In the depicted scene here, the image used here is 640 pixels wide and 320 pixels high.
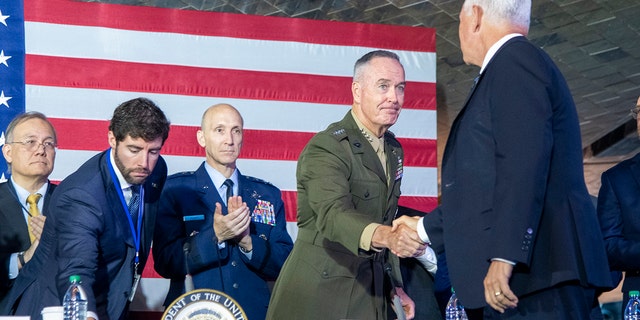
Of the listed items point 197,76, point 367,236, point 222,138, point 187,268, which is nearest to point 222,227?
point 187,268

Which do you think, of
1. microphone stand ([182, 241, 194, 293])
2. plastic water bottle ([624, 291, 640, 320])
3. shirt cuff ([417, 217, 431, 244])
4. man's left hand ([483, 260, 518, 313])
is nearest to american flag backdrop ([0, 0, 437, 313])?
microphone stand ([182, 241, 194, 293])

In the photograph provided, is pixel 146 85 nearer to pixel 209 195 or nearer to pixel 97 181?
pixel 209 195

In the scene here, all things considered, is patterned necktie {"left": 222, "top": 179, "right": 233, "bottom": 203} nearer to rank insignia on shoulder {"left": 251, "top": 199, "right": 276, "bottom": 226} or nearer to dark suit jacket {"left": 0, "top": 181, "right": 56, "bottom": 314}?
rank insignia on shoulder {"left": 251, "top": 199, "right": 276, "bottom": 226}

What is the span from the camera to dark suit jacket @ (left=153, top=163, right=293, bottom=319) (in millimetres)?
4652

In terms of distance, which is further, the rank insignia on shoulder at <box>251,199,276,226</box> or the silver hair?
the rank insignia on shoulder at <box>251,199,276,226</box>

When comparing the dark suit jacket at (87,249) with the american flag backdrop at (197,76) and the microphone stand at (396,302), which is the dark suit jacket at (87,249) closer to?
the microphone stand at (396,302)

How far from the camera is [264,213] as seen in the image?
497 cm

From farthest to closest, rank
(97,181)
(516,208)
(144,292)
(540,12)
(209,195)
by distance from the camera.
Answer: (540,12) < (144,292) < (209,195) < (97,181) < (516,208)

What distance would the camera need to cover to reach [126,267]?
4.20 metres

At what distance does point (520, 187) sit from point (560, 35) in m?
4.65

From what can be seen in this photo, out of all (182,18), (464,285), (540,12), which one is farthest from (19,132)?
(540,12)

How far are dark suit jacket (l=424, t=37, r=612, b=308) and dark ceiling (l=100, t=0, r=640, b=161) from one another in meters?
3.79

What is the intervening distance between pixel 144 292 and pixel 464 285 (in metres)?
2.99

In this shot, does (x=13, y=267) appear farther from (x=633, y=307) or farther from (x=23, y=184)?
(x=633, y=307)
